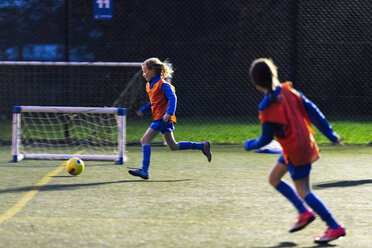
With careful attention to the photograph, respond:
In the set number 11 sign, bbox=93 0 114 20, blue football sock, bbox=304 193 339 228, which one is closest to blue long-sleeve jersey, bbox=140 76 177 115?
blue football sock, bbox=304 193 339 228

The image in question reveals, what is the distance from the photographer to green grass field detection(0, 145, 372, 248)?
4488 mm

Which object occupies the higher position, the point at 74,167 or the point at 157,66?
the point at 157,66

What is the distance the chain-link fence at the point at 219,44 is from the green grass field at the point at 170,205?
18.4 feet

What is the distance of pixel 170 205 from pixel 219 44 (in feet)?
30.4

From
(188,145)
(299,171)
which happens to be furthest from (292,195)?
(188,145)

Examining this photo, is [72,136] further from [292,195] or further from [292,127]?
[292,127]

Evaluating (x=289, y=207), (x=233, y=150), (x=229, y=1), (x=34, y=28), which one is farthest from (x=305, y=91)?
(x=289, y=207)

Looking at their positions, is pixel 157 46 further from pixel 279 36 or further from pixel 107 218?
pixel 107 218

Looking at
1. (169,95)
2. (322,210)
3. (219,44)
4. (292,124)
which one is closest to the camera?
(292,124)

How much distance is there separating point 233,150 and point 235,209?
15.0 feet

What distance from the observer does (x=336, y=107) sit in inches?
596

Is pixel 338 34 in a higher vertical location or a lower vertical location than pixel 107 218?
higher

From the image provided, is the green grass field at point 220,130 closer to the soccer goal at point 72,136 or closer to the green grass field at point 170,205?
the soccer goal at point 72,136

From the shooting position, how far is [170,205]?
18.6 feet
